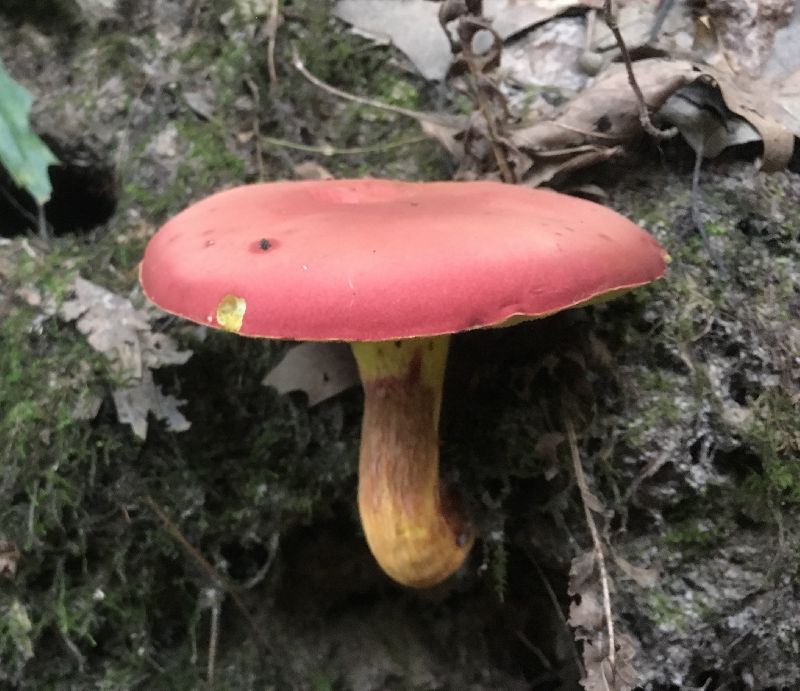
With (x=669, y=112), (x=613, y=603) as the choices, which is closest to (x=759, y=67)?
(x=669, y=112)

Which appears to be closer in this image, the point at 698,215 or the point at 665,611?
the point at 665,611

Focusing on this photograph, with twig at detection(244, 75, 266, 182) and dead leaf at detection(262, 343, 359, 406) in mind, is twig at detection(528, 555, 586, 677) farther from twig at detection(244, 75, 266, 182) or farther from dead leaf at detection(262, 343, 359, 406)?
twig at detection(244, 75, 266, 182)

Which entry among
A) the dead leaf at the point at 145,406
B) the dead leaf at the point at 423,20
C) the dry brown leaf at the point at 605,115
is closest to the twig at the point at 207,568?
the dead leaf at the point at 145,406

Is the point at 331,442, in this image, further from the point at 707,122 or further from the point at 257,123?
the point at 707,122

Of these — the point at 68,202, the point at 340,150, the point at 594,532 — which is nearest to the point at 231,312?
the point at 594,532

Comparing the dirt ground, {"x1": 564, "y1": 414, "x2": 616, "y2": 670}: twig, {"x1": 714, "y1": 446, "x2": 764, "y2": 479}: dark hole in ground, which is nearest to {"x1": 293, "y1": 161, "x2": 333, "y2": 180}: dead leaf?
the dirt ground

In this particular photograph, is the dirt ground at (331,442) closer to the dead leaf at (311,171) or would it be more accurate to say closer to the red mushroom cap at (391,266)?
the dead leaf at (311,171)

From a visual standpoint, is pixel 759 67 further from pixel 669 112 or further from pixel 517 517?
pixel 517 517
